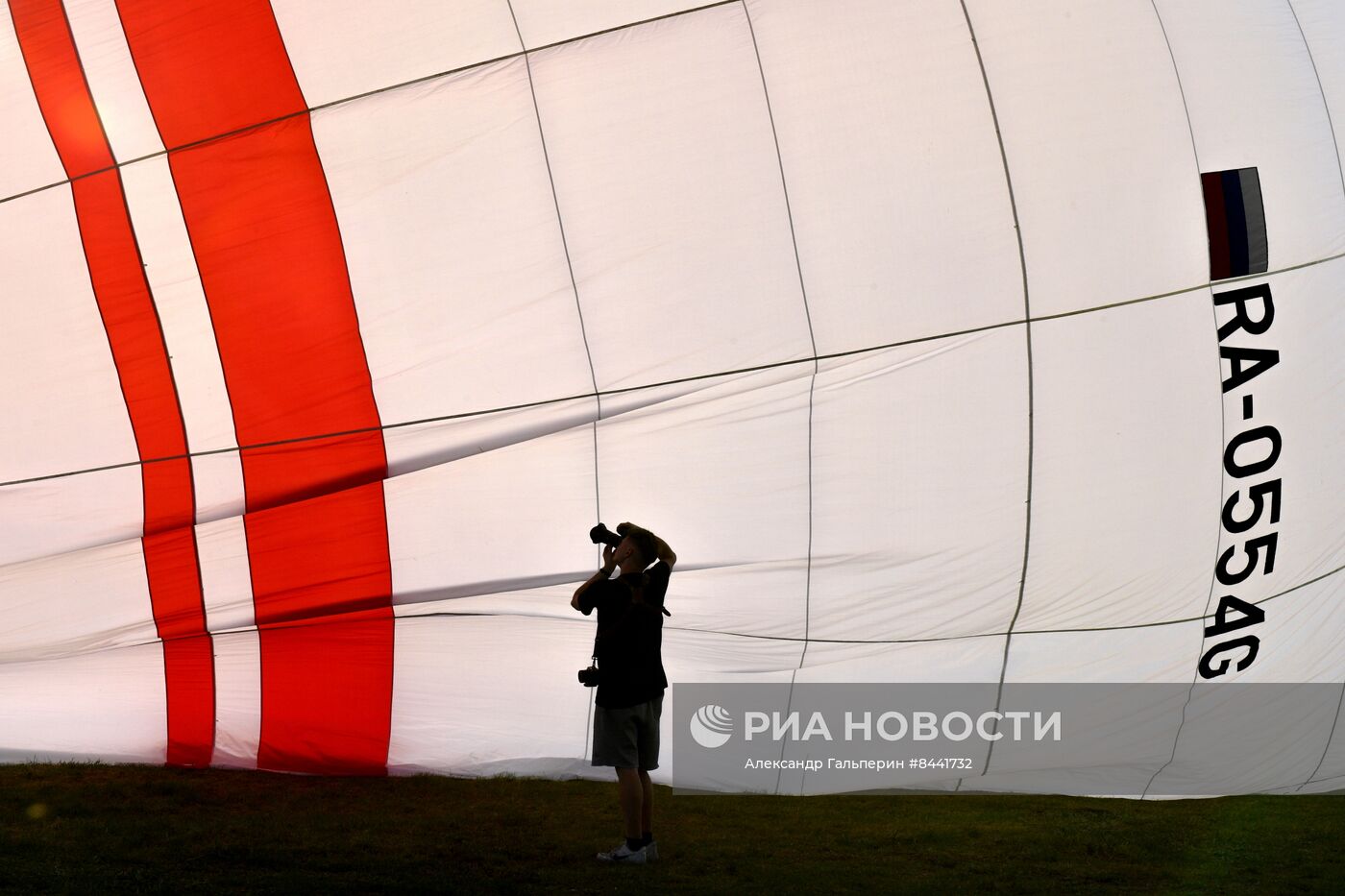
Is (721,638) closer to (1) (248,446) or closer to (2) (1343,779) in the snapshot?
(1) (248,446)

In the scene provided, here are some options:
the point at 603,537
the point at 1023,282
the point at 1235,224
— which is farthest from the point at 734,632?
the point at 1235,224

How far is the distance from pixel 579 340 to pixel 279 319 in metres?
1.09

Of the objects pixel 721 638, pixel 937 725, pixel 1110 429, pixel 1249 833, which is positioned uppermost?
pixel 1110 429

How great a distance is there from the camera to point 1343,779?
5613mm

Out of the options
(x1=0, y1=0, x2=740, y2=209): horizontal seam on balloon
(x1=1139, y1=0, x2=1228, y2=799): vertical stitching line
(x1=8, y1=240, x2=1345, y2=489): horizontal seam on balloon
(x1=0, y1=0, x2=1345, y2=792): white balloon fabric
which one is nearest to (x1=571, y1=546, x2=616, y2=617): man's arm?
(x1=0, y1=0, x2=1345, y2=792): white balloon fabric

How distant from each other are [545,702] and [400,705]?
54cm

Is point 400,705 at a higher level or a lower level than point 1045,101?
lower

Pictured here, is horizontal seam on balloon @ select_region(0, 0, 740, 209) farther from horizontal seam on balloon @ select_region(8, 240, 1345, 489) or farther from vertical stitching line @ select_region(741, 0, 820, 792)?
horizontal seam on balloon @ select_region(8, 240, 1345, 489)

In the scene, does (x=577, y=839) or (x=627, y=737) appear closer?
(x=627, y=737)

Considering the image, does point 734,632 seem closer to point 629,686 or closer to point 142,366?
point 629,686

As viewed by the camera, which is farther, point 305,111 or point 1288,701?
point 1288,701

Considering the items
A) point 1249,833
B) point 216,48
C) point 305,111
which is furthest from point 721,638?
point 216,48

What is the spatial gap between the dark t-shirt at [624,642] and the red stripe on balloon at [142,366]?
69.7 inches

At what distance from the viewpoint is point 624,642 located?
169 inches
